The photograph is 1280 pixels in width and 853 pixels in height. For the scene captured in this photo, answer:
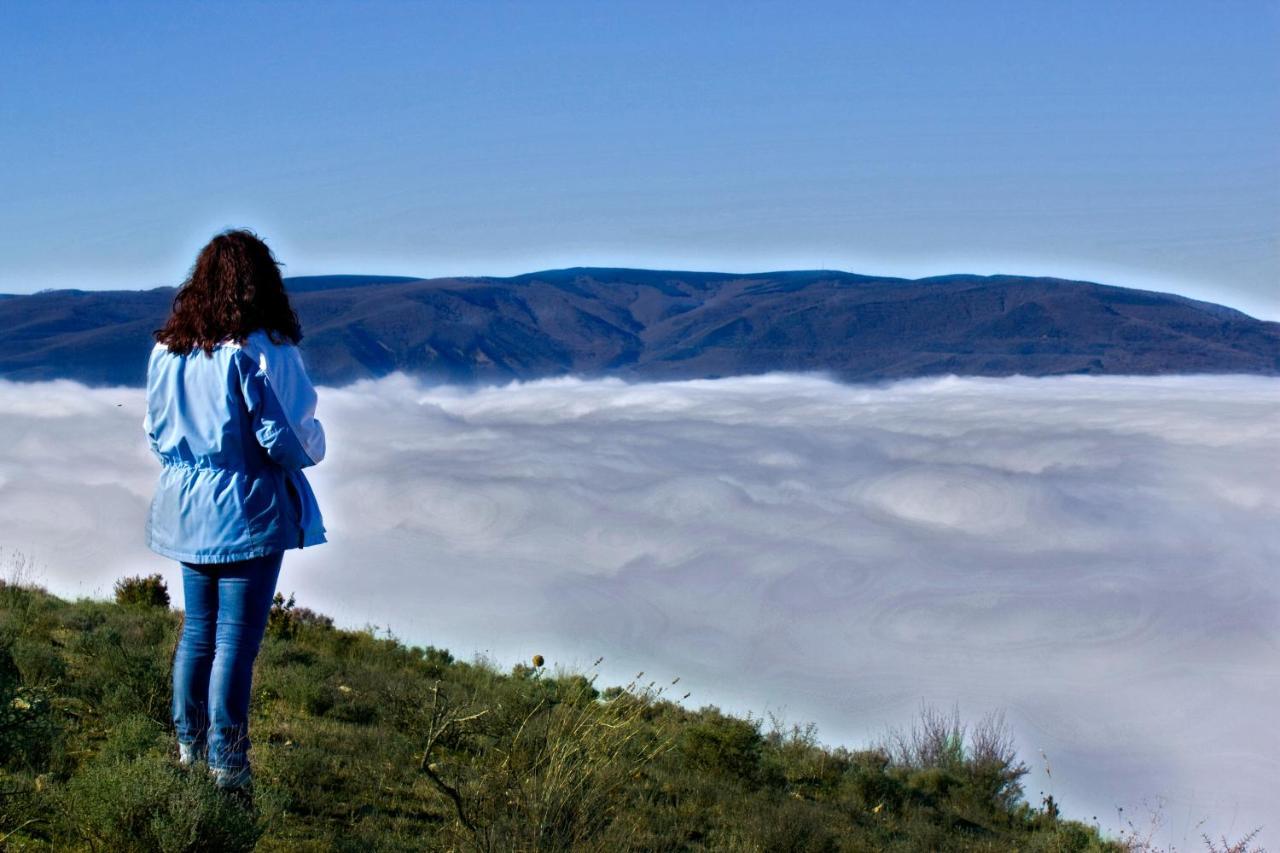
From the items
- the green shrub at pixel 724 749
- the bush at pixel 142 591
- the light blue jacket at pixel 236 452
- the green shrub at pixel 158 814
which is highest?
the light blue jacket at pixel 236 452

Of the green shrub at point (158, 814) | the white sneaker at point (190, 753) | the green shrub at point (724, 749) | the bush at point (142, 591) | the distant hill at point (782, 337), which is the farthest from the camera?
the distant hill at point (782, 337)

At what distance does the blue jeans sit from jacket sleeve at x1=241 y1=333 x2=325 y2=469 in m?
→ 0.34

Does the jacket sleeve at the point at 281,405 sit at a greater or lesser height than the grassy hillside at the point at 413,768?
greater

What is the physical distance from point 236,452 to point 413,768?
2.17m

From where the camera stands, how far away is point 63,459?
378ft

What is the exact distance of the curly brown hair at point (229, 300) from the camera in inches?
138

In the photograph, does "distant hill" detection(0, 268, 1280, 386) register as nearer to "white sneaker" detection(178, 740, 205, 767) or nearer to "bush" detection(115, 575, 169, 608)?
"bush" detection(115, 575, 169, 608)

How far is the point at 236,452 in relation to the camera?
347 cm

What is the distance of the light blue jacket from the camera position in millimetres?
3438

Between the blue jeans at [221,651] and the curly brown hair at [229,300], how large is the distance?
0.69m

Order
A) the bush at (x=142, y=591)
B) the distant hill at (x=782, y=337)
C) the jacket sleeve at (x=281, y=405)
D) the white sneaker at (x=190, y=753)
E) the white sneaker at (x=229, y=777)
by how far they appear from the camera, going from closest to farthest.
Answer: the jacket sleeve at (x=281, y=405) < the white sneaker at (x=229, y=777) < the white sneaker at (x=190, y=753) < the bush at (x=142, y=591) < the distant hill at (x=782, y=337)

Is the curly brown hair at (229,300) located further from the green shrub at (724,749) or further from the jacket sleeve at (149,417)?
the green shrub at (724,749)

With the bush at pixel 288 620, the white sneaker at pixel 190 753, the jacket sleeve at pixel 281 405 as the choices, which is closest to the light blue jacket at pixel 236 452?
the jacket sleeve at pixel 281 405

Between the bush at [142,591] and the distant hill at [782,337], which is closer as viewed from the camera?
the bush at [142,591]
